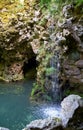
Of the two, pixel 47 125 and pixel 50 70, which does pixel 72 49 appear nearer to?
pixel 50 70

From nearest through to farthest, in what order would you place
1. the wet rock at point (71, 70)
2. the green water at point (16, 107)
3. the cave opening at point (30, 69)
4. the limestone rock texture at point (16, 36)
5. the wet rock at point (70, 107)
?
1. the wet rock at point (70, 107)
2. the green water at point (16, 107)
3. the wet rock at point (71, 70)
4. the limestone rock texture at point (16, 36)
5. the cave opening at point (30, 69)

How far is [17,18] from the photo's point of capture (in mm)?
13828

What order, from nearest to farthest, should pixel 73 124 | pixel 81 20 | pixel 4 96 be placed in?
pixel 73 124
pixel 81 20
pixel 4 96

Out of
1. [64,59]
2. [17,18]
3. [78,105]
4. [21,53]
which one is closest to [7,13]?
[17,18]

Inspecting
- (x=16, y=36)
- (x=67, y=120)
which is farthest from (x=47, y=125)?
(x=16, y=36)

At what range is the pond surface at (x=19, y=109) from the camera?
912 centimetres

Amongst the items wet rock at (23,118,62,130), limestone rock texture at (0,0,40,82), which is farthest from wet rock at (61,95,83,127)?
limestone rock texture at (0,0,40,82)

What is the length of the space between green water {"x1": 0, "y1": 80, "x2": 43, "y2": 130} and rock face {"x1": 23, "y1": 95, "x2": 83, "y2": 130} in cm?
212

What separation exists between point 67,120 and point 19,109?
404 cm

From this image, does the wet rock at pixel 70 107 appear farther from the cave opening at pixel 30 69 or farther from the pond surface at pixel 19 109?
the cave opening at pixel 30 69

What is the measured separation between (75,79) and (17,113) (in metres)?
2.17

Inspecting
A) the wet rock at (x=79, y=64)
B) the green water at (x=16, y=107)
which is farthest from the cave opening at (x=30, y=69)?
the wet rock at (x=79, y=64)

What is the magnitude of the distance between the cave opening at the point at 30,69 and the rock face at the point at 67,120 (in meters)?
7.72

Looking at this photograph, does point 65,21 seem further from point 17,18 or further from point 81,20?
point 17,18
